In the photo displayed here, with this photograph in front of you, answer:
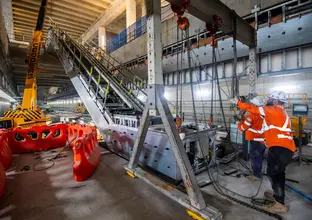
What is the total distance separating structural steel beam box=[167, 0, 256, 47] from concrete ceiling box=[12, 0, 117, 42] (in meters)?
14.7

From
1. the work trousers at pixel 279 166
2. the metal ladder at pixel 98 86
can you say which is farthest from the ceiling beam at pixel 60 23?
the work trousers at pixel 279 166

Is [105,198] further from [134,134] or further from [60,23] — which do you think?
[60,23]

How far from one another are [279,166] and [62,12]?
65.9ft

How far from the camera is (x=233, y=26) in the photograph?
12.5 feet

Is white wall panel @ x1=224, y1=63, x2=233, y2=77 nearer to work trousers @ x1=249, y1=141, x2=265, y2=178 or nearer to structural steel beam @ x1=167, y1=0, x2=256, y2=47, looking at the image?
structural steel beam @ x1=167, y1=0, x2=256, y2=47

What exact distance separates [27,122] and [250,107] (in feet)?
29.5

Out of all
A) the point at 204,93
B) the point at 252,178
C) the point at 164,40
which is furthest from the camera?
the point at 204,93

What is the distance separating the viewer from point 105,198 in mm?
2684

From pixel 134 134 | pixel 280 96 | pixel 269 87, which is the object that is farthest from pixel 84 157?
pixel 269 87

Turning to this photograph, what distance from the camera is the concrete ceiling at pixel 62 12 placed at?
14.4 meters

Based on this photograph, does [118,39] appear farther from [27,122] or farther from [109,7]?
[27,122]

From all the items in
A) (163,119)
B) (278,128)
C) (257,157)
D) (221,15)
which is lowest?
(257,157)

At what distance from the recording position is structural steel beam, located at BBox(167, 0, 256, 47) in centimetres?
298

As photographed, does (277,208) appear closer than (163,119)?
Yes
